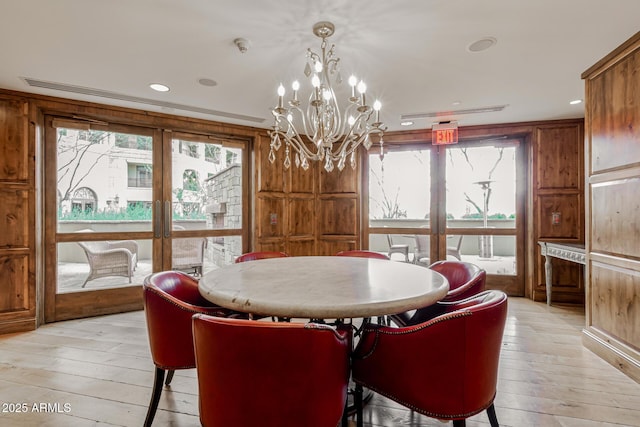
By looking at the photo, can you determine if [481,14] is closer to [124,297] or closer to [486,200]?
[486,200]

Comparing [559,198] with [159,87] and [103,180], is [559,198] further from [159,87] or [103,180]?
[103,180]

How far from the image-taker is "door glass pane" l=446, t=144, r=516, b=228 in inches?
171

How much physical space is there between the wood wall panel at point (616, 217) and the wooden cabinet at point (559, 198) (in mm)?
1505

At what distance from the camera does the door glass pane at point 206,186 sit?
397 centimetres

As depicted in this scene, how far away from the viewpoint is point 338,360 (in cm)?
109

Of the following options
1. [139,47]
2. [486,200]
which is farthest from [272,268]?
[486,200]

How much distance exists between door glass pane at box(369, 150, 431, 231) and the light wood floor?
6.77ft

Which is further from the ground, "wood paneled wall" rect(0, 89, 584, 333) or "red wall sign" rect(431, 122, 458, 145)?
"red wall sign" rect(431, 122, 458, 145)

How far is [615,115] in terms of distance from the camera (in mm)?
2344

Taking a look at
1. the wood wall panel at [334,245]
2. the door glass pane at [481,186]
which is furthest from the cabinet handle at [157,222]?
the door glass pane at [481,186]

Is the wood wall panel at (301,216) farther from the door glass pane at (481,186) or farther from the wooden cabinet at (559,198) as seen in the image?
the wooden cabinet at (559,198)

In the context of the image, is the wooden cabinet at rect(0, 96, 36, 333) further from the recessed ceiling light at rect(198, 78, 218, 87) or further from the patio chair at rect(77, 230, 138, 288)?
the recessed ceiling light at rect(198, 78, 218, 87)

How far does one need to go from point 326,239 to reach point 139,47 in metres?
3.34

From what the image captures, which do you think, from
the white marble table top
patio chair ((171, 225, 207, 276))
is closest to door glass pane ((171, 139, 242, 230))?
patio chair ((171, 225, 207, 276))
